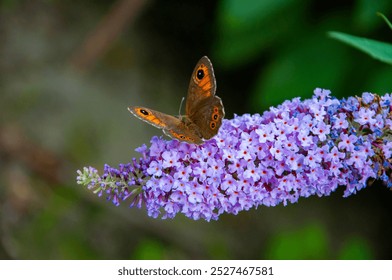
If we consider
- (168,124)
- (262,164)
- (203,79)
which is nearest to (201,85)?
(203,79)

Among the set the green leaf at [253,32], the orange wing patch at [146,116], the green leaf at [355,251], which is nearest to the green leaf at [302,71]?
the green leaf at [253,32]

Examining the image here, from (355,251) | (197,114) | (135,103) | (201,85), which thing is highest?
(135,103)

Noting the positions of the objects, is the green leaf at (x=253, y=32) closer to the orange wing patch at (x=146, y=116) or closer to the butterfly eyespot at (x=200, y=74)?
the butterfly eyespot at (x=200, y=74)

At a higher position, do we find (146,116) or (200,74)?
(200,74)

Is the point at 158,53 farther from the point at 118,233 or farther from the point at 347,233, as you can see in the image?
the point at 347,233

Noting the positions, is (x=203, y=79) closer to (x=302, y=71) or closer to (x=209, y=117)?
(x=209, y=117)

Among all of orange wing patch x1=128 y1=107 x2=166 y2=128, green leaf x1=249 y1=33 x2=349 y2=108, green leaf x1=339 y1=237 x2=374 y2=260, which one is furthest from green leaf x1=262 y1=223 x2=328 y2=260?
orange wing patch x1=128 y1=107 x2=166 y2=128

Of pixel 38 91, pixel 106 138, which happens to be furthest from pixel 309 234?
pixel 38 91
